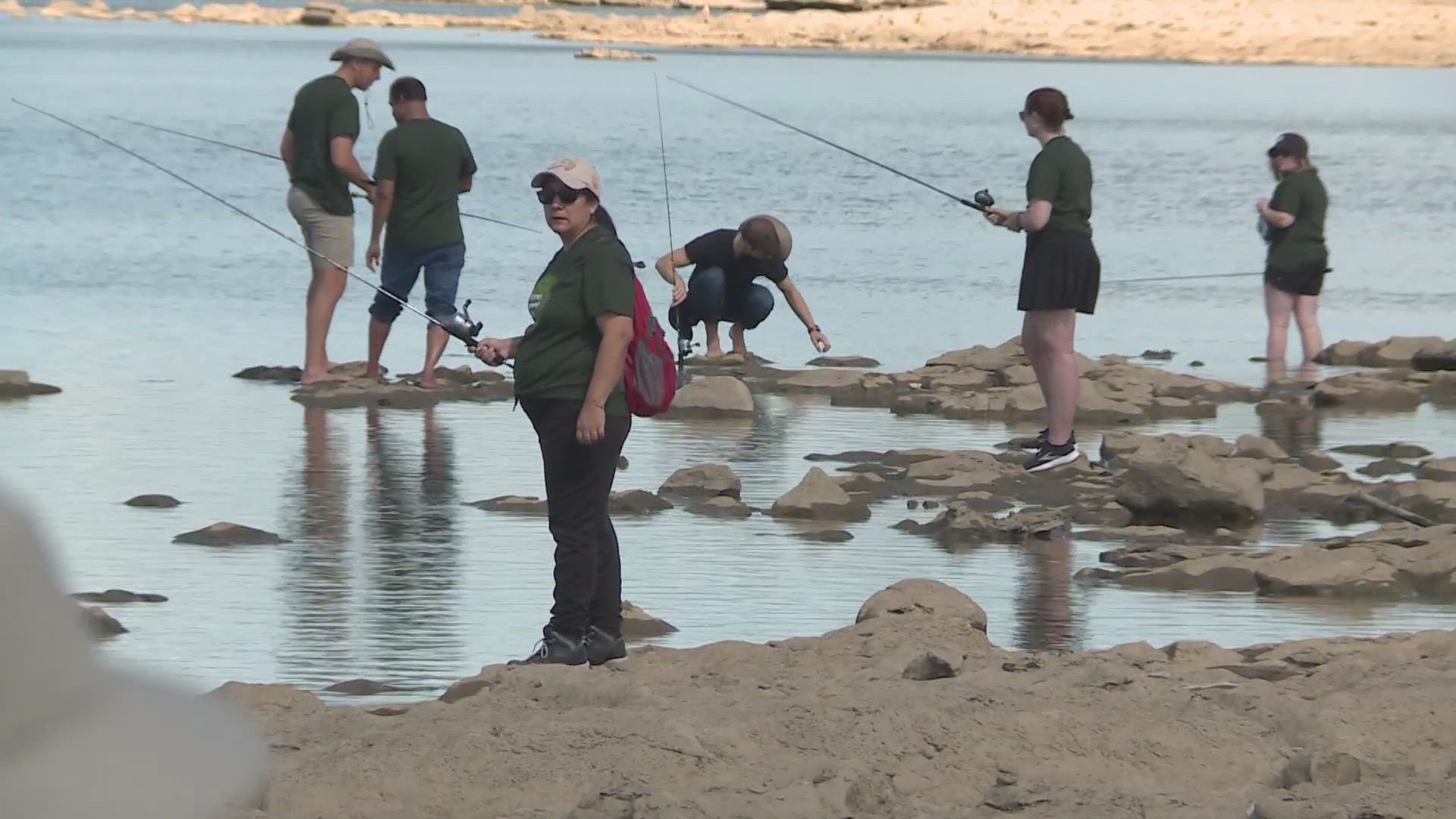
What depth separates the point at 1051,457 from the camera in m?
10.4

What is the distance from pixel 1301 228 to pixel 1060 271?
454cm

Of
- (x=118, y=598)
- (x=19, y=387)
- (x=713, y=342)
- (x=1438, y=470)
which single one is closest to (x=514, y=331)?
(x=713, y=342)

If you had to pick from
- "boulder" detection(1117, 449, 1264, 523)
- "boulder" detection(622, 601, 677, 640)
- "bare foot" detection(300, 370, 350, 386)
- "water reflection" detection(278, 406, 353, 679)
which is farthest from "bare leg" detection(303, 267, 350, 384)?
"boulder" detection(622, 601, 677, 640)

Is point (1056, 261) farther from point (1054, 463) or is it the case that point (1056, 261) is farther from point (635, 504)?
point (635, 504)

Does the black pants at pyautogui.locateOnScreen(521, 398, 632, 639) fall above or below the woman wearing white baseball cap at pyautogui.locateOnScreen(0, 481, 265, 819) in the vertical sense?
below

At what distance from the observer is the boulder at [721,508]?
937 centimetres

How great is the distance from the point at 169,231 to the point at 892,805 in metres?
18.5

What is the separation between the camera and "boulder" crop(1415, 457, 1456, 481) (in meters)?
10.2

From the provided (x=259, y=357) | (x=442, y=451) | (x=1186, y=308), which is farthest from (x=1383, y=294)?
(x=442, y=451)

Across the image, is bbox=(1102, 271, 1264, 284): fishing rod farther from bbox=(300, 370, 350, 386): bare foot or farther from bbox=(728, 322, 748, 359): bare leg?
bbox=(300, 370, 350, 386): bare foot

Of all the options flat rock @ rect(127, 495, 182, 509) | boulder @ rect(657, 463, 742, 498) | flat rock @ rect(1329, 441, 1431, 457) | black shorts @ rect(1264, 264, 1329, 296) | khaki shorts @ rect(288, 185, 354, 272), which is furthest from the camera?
black shorts @ rect(1264, 264, 1329, 296)

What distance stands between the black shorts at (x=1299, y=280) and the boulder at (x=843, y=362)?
250cm

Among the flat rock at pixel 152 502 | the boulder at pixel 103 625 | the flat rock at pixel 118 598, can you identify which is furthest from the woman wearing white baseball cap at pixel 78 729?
the flat rock at pixel 152 502

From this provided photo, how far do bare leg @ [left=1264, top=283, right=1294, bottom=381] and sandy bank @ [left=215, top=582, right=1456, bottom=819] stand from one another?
8.20 m
